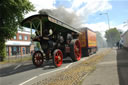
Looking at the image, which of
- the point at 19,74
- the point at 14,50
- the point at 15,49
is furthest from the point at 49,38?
the point at 15,49

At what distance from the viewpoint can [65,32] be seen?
970cm

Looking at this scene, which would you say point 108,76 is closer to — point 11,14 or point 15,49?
point 11,14

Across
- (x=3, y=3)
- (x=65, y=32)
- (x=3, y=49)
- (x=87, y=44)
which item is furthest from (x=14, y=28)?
(x=87, y=44)

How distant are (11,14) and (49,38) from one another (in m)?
7.33

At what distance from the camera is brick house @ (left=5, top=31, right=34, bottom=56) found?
1162 inches

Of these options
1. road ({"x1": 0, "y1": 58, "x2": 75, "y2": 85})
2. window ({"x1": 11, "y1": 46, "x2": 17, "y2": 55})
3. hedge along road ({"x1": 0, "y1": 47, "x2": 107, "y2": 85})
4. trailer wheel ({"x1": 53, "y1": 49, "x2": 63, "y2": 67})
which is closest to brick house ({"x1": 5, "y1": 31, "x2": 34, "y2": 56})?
window ({"x1": 11, "y1": 46, "x2": 17, "y2": 55})

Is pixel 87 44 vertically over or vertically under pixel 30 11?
under

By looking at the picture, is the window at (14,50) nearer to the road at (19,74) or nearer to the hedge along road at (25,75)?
the road at (19,74)

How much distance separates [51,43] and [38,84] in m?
3.84

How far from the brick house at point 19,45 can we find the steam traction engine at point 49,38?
2362 centimetres

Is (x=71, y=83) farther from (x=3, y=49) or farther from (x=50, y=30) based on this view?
(x=3, y=49)

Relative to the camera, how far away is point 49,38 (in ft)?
25.7

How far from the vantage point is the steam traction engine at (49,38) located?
6980 millimetres

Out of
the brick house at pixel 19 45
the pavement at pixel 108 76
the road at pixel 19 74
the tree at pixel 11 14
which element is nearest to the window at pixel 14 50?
the brick house at pixel 19 45
